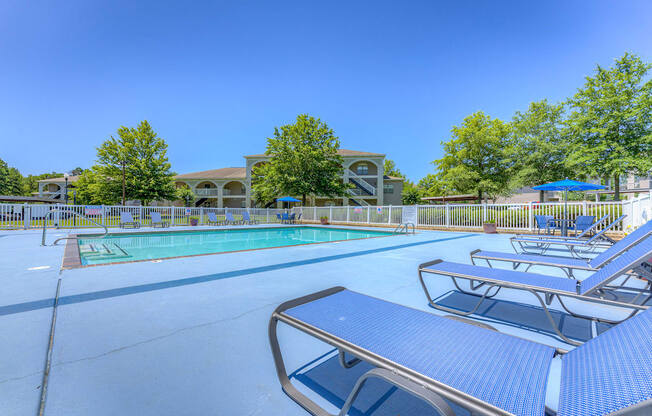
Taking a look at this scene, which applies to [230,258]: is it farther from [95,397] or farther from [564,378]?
[564,378]

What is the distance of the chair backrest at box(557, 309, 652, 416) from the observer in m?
0.68

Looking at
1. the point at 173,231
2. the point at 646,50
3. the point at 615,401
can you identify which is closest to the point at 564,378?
the point at 615,401

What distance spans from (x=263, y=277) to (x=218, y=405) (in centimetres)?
261

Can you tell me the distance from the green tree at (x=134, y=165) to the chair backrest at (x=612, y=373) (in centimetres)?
2897

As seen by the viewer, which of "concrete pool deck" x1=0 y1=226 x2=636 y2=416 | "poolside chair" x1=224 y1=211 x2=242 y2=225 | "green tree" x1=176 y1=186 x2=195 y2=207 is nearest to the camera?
"concrete pool deck" x1=0 y1=226 x2=636 y2=416

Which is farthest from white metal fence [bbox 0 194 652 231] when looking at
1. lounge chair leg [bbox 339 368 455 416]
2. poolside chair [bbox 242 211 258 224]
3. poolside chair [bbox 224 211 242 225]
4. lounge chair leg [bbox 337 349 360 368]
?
lounge chair leg [bbox 339 368 455 416]

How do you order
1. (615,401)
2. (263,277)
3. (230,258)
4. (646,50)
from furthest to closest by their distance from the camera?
(646,50) → (230,258) → (263,277) → (615,401)

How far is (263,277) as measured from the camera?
3936 mm

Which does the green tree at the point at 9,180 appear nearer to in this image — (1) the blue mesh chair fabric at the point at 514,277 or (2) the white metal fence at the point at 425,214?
(2) the white metal fence at the point at 425,214

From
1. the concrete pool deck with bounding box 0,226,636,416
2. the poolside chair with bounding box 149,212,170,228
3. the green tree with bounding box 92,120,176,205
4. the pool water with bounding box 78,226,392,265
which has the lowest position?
the pool water with bounding box 78,226,392,265

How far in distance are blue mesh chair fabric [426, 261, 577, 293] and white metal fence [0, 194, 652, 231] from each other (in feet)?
21.9

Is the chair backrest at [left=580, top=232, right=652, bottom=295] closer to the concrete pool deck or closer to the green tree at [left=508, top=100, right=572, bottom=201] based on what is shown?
the concrete pool deck

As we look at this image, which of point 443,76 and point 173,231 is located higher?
point 443,76

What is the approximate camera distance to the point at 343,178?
32125 mm
